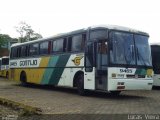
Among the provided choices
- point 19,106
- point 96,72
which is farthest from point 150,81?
point 19,106

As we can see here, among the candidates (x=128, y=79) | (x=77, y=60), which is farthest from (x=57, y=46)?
(x=128, y=79)

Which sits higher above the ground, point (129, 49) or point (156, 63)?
point (129, 49)

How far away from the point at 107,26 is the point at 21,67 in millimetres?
11684

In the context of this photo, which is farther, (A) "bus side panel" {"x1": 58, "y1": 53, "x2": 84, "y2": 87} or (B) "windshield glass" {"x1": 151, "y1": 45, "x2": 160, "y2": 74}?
(B) "windshield glass" {"x1": 151, "y1": 45, "x2": 160, "y2": 74}

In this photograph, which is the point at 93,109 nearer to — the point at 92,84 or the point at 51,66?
the point at 92,84

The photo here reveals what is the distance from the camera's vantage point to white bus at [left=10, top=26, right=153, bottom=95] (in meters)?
15.8

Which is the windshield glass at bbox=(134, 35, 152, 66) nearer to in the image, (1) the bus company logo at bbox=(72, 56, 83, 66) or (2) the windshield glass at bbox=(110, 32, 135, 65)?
(2) the windshield glass at bbox=(110, 32, 135, 65)

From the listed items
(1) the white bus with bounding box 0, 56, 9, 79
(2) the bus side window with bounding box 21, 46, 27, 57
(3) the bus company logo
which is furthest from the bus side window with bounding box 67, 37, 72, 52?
(1) the white bus with bounding box 0, 56, 9, 79

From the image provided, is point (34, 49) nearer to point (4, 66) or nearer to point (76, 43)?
point (76, 43)

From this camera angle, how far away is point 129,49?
53.3ft

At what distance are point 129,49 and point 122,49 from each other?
0.43m

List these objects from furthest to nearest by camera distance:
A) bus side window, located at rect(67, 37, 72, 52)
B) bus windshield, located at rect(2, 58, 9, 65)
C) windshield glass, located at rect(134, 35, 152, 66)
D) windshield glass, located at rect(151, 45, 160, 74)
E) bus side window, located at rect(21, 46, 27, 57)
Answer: bus windshield, located at rect(2, 58, 9, 65) < bus side window, located at rect(21, 46, 27, 57) < windshield glass, located at rect(151, 45, 160, 74) < bus side window, located at rect(67, 37, 72, 52) < windshield glass, located at rect(134, 35, 152, 66)

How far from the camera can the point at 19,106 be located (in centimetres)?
1179

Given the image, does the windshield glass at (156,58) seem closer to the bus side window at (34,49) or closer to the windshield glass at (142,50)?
the windshield glass at (142,50)
